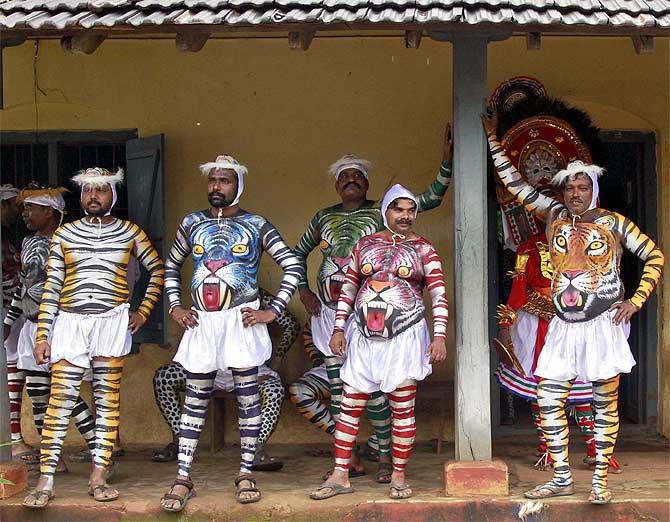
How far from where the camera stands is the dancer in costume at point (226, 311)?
6.78 meters

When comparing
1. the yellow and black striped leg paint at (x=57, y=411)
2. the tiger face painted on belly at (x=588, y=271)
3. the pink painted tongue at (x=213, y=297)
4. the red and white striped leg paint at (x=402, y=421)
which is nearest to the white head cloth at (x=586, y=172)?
the tiger face painted on belly at (x=588, y=271)

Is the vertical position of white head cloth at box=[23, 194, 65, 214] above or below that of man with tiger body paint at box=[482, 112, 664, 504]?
above

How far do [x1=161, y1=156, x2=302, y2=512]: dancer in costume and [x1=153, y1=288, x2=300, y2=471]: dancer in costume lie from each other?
799 millimetres

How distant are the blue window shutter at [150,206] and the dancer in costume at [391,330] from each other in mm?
1789

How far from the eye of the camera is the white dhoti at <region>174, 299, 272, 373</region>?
22.2ft

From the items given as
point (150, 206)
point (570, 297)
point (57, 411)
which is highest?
point (150, 206)

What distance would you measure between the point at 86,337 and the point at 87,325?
2.9 inches

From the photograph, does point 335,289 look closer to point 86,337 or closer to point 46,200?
point 86,337

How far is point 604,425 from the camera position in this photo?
21.6ft

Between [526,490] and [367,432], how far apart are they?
1824mm

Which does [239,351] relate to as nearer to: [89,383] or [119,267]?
[119,267]

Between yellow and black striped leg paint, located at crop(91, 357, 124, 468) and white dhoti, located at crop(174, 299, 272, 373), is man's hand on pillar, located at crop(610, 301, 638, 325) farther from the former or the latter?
yellow and black striped leg paint, located at crop(91, 357, 124, 468)

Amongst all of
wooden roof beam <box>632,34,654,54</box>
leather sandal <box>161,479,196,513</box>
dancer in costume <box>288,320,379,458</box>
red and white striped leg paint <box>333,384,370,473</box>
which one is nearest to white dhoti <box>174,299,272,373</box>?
red and white striped leg paint <box>333,384,370,473</box>

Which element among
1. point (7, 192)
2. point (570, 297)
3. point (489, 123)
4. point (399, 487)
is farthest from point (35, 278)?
point (570, 297)
